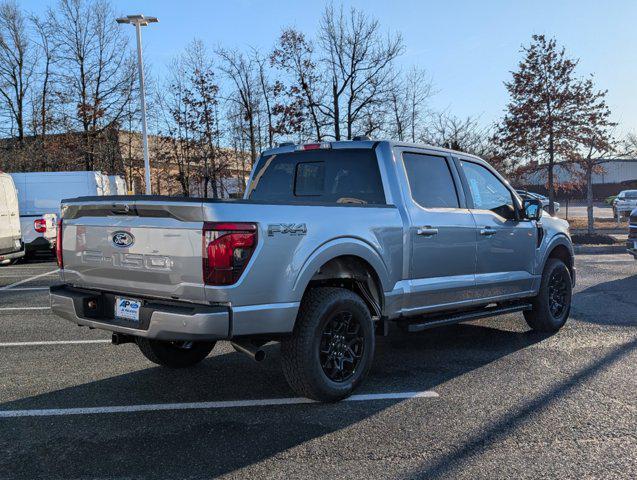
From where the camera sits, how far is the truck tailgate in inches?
149

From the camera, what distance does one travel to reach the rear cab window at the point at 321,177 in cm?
514

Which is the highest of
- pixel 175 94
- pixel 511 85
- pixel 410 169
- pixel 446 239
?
pixel 175 94

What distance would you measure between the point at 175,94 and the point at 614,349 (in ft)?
83.6

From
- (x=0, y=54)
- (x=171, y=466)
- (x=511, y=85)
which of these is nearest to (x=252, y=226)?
(x=171, y=466)

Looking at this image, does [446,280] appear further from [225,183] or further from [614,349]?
[225,183]

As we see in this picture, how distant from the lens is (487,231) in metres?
5.75

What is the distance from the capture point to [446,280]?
5328 millimetres

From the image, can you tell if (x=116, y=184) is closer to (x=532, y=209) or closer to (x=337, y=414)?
(x=532, y=209)

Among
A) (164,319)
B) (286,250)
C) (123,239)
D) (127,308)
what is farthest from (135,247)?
(286,250)

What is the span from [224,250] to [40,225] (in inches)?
528

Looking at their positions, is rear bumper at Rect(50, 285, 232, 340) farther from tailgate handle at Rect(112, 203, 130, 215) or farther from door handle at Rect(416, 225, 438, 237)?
door handle at Rect(416, 225, 438, 237)

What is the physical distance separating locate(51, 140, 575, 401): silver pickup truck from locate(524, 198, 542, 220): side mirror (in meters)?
0.02

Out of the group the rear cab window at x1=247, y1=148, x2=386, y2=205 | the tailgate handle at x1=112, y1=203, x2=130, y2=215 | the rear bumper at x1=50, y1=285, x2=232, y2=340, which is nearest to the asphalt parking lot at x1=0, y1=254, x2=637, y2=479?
the rear bumper at x1=50, y1=285, x2=232, y2=340

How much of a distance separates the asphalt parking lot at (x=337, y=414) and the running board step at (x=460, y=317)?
39 cm
